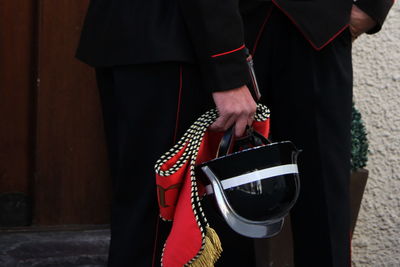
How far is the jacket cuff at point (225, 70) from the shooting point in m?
1.49

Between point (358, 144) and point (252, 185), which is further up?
point (252, 185)

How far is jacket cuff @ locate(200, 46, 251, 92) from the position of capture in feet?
4.89

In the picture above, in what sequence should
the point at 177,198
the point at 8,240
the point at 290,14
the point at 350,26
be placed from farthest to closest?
the point at 8,240 < the point at 350,26 < the point at 290,14 < the point at 177,198

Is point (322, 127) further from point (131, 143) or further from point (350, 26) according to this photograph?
point (131, 143)

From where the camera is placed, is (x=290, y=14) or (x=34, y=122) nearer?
(x=290, y=14)

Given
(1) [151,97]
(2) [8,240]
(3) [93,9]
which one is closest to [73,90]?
(2) [8,240]

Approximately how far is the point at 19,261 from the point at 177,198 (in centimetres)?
119

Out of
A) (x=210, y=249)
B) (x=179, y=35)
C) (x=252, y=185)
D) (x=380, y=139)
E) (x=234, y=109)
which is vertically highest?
(x=179, y=35)

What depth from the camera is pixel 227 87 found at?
4.91 ft

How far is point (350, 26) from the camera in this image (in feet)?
5.77

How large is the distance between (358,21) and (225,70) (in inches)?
18.4

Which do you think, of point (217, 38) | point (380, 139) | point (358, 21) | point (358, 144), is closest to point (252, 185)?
point (217, 38)

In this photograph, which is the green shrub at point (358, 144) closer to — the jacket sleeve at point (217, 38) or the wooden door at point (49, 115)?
the wooden door at point (49, 115)

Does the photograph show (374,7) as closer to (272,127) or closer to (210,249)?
(272,127)
